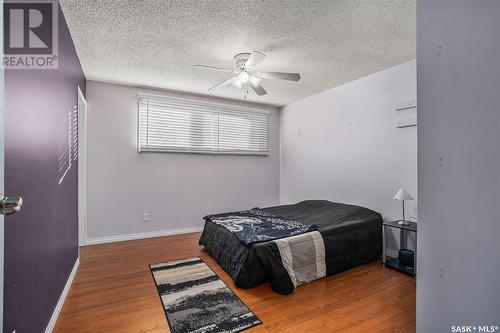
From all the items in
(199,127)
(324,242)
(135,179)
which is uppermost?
(199,127)

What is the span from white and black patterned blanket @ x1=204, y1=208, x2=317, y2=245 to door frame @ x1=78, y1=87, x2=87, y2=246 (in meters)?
1.82

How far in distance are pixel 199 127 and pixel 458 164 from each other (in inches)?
151

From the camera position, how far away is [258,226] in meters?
2.92

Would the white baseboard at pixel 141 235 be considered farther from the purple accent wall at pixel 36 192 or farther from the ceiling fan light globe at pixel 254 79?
the ceiling fan light globe at pixel 254 79

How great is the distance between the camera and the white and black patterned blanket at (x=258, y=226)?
2512 millimetres

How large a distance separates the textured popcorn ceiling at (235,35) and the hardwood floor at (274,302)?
7.96 feet

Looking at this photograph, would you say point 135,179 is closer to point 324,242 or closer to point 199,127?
point 199,127

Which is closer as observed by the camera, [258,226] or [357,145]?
[258,226]

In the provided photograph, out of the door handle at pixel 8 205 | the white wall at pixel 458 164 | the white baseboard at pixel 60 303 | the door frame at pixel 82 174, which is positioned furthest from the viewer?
the door frame at pixel 82 174

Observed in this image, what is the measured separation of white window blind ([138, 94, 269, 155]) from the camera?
3961 mm

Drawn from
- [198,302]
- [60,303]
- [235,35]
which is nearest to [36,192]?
[60,303]

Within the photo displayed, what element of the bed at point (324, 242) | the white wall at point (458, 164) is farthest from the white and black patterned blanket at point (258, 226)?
the white wall at point (458, 164)

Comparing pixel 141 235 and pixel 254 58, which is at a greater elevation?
pixel 254 58

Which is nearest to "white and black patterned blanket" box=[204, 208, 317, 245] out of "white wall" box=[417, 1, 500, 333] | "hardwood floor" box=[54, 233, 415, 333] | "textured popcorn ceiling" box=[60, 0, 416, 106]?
"hardwood floor" box=[54, 233, 415, 333]
